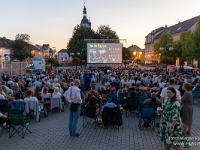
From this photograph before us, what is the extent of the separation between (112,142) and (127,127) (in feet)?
5.36

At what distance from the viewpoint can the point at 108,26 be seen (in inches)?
2308

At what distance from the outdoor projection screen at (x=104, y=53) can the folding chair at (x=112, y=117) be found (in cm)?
2219

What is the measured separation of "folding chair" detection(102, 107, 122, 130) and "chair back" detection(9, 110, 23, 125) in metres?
2.67

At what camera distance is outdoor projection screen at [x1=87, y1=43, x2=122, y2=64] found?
95.9 feet

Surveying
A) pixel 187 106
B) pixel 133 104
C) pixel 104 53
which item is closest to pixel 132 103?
pixel 133 104

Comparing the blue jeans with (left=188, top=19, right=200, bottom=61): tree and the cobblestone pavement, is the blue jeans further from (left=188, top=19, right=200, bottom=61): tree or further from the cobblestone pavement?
(left=188, top=19, right=200, bottom=61): tree

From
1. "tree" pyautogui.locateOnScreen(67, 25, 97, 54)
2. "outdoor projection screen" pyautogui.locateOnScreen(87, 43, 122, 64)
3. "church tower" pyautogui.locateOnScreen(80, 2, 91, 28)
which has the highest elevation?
"church tower" pyautogui.locateOnScreen(80, 2, 91, 28)

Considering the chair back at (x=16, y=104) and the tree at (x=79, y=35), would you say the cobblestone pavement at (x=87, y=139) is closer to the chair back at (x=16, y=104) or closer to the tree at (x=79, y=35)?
the chair back at (x=16, y=104)

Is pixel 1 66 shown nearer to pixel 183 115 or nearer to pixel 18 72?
pixel 18 72

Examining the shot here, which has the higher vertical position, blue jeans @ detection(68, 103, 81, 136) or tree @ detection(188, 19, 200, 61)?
tree @ detection(188, 19, 200, 61)

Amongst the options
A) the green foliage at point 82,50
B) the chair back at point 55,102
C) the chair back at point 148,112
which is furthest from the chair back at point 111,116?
the green foliage at point 82,50

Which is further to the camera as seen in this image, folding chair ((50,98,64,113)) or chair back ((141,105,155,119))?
folding chair ((50,98,64,113))

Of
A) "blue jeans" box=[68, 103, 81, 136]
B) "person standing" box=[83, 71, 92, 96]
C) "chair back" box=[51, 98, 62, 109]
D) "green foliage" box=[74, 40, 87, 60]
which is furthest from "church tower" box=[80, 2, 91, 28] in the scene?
"blue jeans" box=[68, 103, 81, 136]

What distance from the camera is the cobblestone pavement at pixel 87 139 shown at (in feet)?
18.9
